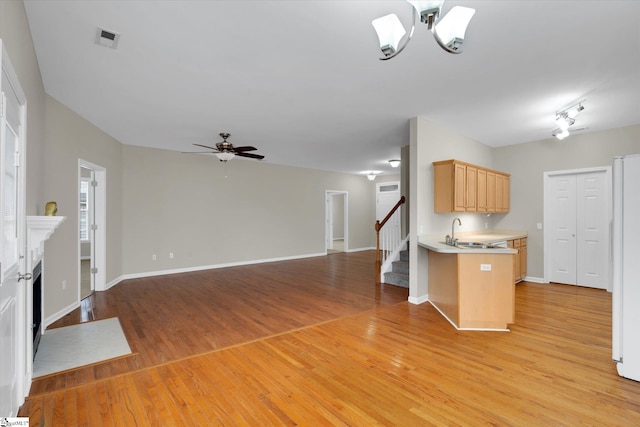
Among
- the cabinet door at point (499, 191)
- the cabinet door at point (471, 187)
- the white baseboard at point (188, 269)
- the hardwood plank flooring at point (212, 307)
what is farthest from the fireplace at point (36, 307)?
the cabinet door at point (499, 191)

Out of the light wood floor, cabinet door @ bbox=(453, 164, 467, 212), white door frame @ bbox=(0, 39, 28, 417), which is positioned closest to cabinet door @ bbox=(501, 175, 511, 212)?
cabinet door @ bbox=(453, 164, 467, 212)

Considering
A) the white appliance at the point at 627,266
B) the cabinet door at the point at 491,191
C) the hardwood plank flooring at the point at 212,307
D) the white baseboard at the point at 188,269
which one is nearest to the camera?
the white appliance at the point at 627,266

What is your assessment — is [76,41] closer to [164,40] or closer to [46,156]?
[164,40]

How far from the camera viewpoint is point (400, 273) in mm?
5598

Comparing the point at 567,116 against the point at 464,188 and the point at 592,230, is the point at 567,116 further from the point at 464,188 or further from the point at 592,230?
the point at 592,230

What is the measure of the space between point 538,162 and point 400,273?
354cm

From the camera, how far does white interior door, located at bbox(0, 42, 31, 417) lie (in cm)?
155

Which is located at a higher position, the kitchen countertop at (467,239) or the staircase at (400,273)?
the kitchen countertop at (467,239)

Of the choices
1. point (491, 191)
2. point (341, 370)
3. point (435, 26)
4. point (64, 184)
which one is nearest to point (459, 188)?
point (491, 191)

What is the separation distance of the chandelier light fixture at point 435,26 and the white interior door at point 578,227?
5206mm

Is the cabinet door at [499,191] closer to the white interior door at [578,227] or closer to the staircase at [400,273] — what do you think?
the white interior door at [578,227]

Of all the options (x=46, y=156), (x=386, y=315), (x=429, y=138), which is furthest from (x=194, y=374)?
(x=429, y=138)

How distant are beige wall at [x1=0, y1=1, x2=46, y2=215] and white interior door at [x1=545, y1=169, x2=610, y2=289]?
24.4 ft

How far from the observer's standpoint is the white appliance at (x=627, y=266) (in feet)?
7.77
